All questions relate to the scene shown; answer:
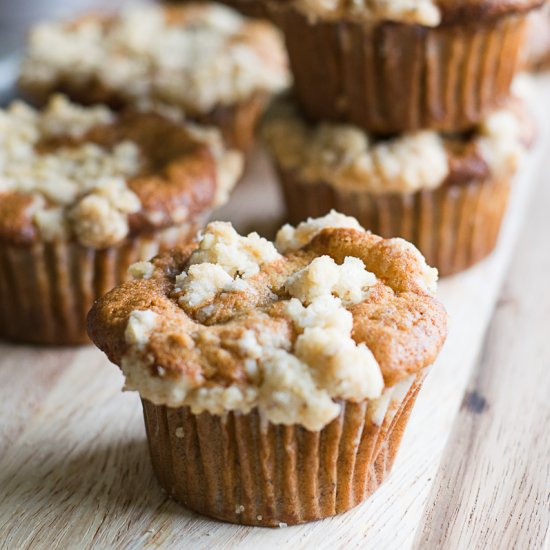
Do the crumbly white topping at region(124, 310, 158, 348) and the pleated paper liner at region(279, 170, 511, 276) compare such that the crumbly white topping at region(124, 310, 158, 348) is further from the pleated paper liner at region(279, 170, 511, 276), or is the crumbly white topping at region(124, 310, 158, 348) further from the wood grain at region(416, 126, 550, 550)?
the pleated paper liner at region(279, 170, 511, 276)

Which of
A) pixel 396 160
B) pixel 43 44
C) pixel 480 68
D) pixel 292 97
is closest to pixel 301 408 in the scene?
pixel 396 160

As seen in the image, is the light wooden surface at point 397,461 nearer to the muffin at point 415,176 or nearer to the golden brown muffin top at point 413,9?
the muffin at point 415,176

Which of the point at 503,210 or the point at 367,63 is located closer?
the point at 367,63

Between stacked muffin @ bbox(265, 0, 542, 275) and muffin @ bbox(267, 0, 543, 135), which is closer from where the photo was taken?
muffin @ bbox(267, 0, 543, 135)

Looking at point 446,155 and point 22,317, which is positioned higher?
point 446,155

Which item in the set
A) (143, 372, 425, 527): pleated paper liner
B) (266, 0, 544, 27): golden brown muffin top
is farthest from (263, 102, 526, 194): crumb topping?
(143, 372, 425, 527): pleated paper liner

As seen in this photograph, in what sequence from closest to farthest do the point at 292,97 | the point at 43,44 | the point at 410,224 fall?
1. the point at 410,224
2. the point at 292,97
3. the point at 43,44

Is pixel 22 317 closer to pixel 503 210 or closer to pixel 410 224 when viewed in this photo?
pixel 410 224
